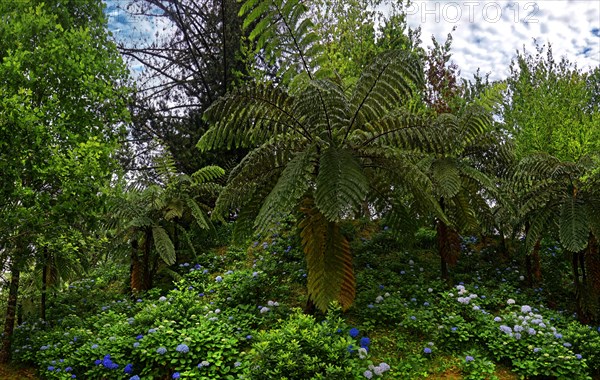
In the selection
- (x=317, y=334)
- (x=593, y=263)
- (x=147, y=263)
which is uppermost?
(x=147, y=263)

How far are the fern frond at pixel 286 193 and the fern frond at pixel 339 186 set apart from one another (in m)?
0.18

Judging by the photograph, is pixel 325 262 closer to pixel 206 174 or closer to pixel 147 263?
pixel 147 263

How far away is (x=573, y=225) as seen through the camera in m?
5.55

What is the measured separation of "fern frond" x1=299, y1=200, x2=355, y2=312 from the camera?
15.8ft

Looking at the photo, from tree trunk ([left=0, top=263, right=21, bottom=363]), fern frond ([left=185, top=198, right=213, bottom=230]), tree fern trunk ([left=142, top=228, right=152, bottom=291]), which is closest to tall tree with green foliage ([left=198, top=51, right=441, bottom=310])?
fern frond ([left=185, top=198, right=213, bottom=230])

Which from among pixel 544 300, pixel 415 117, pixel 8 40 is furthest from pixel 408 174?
pixel 8 40

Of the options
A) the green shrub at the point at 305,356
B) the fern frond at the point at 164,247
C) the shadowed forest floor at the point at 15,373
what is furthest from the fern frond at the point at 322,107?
the shadowed forest floor at the point at 15,373

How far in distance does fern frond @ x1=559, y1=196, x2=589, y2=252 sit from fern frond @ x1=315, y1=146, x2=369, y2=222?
9.31 ft

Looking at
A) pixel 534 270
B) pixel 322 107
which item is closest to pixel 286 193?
pixel 322 107

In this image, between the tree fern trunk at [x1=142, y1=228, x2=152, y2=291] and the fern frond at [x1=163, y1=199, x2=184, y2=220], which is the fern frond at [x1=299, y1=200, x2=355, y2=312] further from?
the tree fern trunk at [x1=142, y1=228, x2=152, y2=291]

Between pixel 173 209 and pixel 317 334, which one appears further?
pixel 173 209

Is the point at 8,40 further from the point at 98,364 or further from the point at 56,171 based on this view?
the point at 98,364

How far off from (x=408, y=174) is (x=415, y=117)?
0.67 meters

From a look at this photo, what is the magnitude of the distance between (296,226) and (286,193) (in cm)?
161
